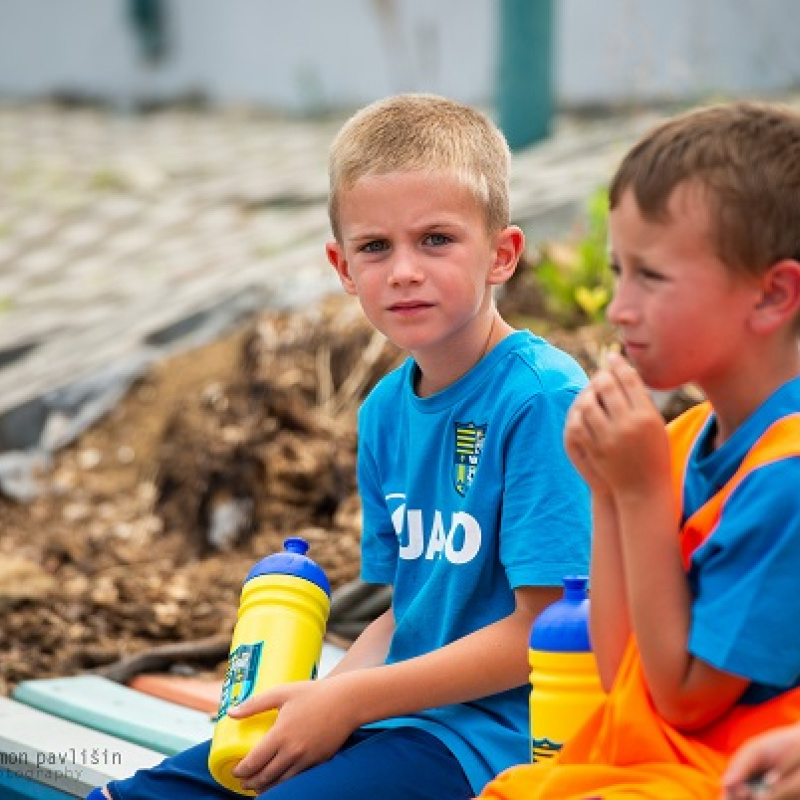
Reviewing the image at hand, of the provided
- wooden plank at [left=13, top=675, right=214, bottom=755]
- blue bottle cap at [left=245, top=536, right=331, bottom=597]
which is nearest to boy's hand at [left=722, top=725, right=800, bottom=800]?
blue bottle cap at [left=245, top=536, right=331, bottom=597]

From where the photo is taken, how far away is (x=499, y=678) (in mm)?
2795

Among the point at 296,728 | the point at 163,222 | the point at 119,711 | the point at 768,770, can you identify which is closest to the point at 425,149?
the point at 296,728

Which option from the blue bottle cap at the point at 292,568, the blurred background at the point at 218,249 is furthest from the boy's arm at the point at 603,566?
the blurred background at the point at 218,249

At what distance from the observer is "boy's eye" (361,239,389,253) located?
9.67 ft

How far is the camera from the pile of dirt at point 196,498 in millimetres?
4832

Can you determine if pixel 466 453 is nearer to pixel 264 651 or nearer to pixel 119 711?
pixel 264 651

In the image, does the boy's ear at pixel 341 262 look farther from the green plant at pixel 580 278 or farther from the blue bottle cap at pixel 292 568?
the green plant at pixel 580 278

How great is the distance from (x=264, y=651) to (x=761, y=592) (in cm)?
105

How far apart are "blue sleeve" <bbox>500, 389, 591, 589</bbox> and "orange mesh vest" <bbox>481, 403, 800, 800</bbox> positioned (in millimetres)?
421

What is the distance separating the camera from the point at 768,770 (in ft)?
6.49

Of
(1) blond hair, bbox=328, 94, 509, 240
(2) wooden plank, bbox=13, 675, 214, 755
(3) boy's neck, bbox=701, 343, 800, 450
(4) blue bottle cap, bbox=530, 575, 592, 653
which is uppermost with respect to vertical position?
(1) blond hair, bbox=328, 94, 509, 240

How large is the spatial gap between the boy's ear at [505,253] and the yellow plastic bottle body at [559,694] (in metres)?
0.77

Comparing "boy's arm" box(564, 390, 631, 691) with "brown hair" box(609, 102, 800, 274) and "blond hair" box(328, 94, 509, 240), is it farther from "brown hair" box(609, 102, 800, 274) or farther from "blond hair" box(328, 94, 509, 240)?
"blond hair" box(328, 94, 509, 240)

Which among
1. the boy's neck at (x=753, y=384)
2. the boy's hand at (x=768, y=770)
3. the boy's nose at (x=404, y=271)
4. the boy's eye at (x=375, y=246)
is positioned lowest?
the boy's hand at (x=768, y=770)
